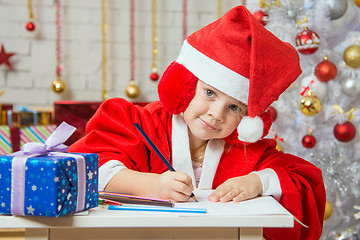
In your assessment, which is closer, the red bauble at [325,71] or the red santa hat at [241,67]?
the red santa hat at [241,67]

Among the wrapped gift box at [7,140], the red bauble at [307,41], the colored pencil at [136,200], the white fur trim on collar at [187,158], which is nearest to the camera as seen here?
the colored pencil at [136,200]

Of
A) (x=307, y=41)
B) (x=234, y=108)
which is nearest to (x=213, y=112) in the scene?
(x=234, y=108)

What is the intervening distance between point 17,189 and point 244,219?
0.33 m

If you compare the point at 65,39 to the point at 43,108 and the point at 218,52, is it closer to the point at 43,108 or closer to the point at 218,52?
the point at 43,108

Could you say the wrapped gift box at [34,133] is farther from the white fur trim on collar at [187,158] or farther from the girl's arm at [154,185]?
the girl's arm at [154,185]

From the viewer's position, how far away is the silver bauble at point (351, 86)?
6.60 feet

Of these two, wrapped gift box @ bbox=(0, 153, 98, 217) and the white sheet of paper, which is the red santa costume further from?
wrapped gift box @ bbox=(0, 153, 98, 217)

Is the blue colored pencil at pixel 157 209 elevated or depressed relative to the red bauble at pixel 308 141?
elevated

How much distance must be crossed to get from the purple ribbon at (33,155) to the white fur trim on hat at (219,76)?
0.37 meters

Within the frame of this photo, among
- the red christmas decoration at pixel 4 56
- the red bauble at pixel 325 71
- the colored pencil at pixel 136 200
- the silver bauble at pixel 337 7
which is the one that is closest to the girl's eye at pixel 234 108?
the colored pencil at pixel 136 200

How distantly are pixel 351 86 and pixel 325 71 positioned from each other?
132 mm

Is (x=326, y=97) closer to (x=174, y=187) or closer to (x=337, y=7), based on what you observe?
(x=337, y=7)

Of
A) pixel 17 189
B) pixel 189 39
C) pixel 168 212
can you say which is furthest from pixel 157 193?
Result: pixel 189 39

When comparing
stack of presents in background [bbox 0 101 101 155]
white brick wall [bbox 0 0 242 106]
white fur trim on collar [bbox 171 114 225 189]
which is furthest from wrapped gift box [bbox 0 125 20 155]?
white fur trim on collar [bbox 171 114 225 189]
